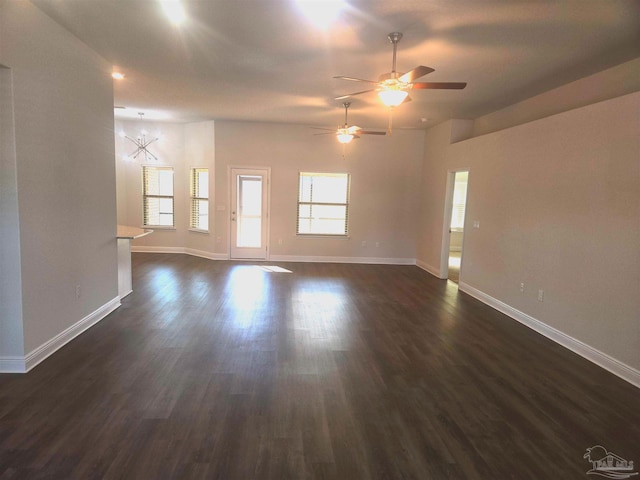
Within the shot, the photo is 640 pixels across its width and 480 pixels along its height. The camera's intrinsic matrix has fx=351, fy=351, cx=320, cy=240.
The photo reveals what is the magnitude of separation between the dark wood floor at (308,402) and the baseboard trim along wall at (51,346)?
0.08 metres

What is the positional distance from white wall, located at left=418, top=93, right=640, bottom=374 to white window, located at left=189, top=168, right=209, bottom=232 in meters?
5.53

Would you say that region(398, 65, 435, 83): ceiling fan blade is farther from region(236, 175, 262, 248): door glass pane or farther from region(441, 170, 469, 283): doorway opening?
region(236, 175, 262, 248): door glass pane

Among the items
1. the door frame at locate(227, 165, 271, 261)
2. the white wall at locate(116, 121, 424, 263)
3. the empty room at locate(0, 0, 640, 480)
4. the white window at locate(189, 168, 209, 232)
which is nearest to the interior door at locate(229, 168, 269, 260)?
the door frame at locate(227, 165, 271, 261)

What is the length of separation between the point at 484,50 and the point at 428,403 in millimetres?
3225

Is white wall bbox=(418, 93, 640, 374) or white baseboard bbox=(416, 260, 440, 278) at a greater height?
white wall bbox=(418, 93, 640, 374)

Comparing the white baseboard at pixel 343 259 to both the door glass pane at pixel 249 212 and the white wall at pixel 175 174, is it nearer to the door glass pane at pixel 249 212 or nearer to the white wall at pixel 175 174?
the door glass pane at pixel 249 212

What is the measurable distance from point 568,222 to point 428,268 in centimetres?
370

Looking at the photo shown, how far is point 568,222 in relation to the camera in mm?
3777

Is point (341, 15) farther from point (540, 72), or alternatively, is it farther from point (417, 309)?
point (417, 309)

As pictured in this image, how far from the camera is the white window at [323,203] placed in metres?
7.88

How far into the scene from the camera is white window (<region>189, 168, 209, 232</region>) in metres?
7.94
